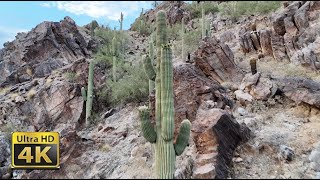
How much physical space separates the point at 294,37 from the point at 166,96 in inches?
447

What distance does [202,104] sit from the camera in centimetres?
1112

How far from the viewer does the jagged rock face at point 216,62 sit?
14.6 m

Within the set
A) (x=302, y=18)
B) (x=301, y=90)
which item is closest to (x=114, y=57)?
(x=301, y=90)

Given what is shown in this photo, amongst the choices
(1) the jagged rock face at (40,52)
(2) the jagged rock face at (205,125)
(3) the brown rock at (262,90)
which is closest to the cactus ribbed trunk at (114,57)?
(1) the jagged rock face at (40,52)

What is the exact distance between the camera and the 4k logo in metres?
9.21

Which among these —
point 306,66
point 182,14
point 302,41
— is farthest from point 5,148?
point 182,14

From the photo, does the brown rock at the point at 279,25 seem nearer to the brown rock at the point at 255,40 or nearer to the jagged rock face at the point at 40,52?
the brown rock at the point at 255,40

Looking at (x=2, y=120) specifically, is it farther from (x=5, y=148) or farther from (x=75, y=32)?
(x=75, y=32)

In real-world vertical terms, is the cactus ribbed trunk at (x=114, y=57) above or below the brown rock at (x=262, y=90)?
above

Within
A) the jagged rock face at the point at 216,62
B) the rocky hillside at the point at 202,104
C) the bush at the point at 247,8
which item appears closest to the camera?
the rocky hillside at the point at 202,104

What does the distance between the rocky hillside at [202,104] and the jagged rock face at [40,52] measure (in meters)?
0.06

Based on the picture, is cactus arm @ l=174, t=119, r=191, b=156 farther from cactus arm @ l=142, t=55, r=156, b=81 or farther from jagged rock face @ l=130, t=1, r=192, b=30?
jagged rock face @ l=130, t=1, r=192, b=30

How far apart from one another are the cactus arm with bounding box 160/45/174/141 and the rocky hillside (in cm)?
124

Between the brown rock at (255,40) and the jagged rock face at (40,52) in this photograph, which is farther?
the jagged rock face at (40,52)
